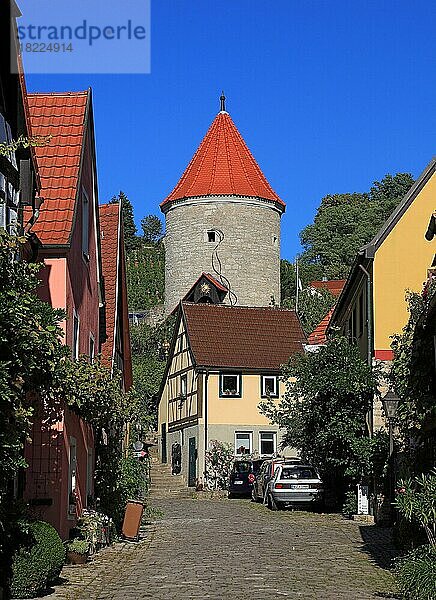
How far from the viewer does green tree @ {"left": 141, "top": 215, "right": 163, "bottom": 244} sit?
187500 mm

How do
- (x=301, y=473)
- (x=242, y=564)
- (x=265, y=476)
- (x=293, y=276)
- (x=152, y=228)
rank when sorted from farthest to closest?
(x=152, y=228) → (x=293, y=276) → (x=265, y=476) → (x=301, y=473) → (x=242, y=564)

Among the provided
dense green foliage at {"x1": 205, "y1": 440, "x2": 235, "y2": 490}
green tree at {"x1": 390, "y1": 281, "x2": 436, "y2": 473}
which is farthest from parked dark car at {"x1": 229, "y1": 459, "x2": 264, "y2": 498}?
green tree at {"x1": 390, "y1": 281, "x2": 436, "y2": 473}

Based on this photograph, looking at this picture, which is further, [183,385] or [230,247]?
[230,247]

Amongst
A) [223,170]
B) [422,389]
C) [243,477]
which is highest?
[223,170]

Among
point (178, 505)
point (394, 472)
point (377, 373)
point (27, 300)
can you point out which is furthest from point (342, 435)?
point (27, 300)

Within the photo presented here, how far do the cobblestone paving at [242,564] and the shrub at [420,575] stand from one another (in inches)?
38.2

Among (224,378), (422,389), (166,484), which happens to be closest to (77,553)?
(422,389)

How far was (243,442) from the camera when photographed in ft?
168

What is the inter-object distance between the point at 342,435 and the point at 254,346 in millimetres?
23815

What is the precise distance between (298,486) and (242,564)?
50.9 ft

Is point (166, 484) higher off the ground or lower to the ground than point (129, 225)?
lower

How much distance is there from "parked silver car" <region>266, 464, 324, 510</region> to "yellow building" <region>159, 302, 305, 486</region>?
1592 centimetres

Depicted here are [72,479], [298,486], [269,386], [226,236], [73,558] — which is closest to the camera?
[73,558]

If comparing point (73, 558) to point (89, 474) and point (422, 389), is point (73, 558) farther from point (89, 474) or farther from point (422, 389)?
point (422, 389)
